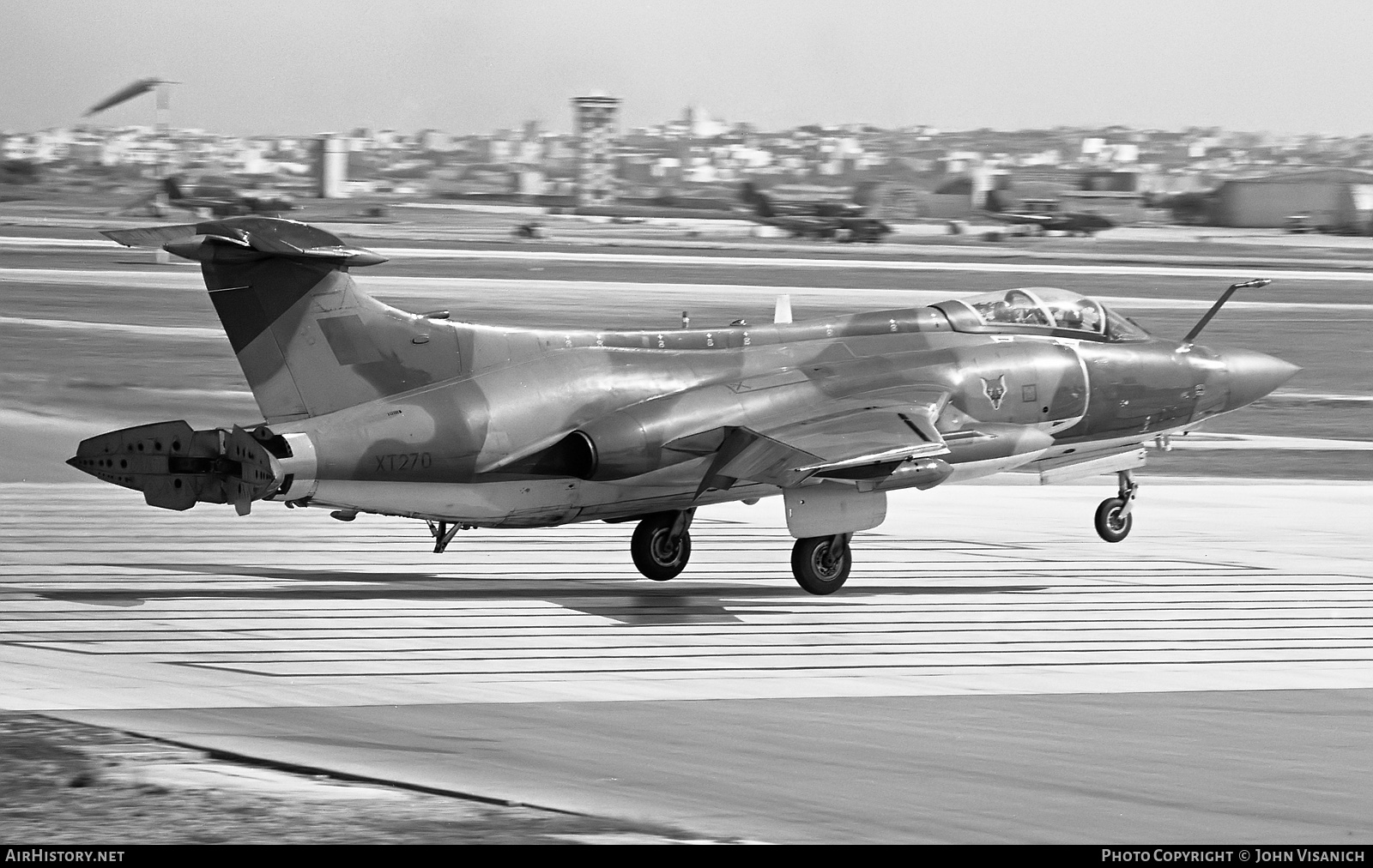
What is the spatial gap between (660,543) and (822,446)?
6.72ft

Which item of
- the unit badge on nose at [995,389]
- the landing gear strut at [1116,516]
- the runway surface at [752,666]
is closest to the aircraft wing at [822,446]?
the unit badge on nose at [995,389]

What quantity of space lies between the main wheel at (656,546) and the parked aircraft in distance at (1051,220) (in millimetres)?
38992

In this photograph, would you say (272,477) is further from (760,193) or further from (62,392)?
(760,193)

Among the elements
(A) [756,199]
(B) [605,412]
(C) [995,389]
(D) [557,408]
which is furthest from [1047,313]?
(A) [756,199]

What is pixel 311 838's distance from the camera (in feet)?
22.3

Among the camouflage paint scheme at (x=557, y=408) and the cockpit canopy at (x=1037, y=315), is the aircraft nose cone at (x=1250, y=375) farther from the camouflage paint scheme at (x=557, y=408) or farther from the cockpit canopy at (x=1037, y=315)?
the camouflage paint scheme at (x=557, y=408)

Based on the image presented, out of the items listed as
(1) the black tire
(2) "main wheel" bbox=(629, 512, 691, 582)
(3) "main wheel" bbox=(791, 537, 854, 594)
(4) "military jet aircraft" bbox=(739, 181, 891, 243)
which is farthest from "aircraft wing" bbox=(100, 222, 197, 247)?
A: (4) "military jet aircraft" bbox=(739, 181, 891, 243)

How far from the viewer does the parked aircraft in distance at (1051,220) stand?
172ft

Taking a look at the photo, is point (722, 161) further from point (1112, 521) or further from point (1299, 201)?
point (1112, 521)

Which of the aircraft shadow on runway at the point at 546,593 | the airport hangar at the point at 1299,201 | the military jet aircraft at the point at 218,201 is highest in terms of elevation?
the airport hangar at the point at 1299,201

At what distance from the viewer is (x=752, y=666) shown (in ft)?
37.8

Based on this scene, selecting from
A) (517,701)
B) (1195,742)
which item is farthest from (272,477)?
(1195,742)

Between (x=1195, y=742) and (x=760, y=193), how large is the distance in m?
43.8

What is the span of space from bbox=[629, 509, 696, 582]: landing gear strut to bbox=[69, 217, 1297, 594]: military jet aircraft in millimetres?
17
